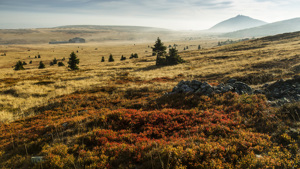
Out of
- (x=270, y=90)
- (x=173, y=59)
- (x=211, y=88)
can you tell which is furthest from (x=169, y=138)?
(x=173, y=59)

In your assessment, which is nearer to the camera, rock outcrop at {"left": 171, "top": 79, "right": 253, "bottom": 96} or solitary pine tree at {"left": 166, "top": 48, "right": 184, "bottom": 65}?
rock outcrop at {"left": 171, "top": 79, "right": 253, "bottom": 96}

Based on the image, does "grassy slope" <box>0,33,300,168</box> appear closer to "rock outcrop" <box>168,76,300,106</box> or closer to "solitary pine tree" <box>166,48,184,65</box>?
"rock outcrop" <box>168,76,300,106</box>

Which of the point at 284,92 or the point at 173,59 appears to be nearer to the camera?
the point at 284,92

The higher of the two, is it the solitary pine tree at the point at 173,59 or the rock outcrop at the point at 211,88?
the solitary pine tree at the point at 173,59

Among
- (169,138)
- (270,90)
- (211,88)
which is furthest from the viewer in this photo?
(211,88)

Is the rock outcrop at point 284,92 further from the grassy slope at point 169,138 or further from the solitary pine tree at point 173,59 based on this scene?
the solitary pine tree at point 173,59

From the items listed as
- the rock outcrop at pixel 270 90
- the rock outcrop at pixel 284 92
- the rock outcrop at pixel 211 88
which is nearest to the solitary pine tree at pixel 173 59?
the rock outcrop at pixel 270 90

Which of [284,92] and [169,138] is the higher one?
[284,92]

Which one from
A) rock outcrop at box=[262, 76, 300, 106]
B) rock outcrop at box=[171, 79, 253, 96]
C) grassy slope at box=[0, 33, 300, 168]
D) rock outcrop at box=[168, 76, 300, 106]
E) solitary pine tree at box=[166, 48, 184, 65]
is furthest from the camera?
solitary pine tree at box=[166, 48, 184, 65]

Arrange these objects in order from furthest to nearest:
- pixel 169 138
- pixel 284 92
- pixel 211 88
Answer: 1. pixel 211 88
2. pixel 284 92
3. pixel 169 138

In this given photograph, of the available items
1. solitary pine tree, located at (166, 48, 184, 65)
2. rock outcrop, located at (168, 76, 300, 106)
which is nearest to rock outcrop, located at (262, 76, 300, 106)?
rock outcrop, located at (168, 76, 300, 106)

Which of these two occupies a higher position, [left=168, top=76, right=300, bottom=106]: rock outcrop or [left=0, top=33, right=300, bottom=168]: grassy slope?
[left=168, top=76, right=300, bottom=106]: rock outcrop

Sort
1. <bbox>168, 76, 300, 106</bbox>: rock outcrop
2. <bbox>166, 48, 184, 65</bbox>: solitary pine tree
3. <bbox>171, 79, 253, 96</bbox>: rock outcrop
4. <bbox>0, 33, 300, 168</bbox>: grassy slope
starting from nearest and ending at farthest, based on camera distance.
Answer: <bbox>0, 33, 300, 168</bbox>: grassy slope, <bbox>168, 76, 300, 106</bbox>: rock outcrop, <bbox>171, 79, 253, 96</bbox>: rock outcrop, <bbox>166, 48, 184, 65</bbox>: solitary pine tree

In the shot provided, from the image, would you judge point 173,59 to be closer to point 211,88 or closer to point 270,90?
point 211,88
